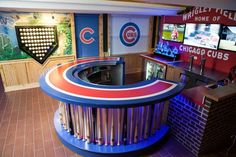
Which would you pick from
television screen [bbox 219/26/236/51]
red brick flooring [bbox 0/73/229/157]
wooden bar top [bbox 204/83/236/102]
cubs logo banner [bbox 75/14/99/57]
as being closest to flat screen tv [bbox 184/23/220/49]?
television screen [bbox 219/26/236/51]

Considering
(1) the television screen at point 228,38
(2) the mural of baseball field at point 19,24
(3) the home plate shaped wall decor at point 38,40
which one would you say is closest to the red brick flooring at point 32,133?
(2) the mural of baseball field at point 19,24

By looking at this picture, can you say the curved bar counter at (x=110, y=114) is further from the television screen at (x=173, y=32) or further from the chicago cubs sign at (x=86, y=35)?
the chicago cubs sign at (x=86, y=35)

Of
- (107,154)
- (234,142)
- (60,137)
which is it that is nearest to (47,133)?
(60,137)

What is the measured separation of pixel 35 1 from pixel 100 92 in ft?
8.91

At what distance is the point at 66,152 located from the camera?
2.80m

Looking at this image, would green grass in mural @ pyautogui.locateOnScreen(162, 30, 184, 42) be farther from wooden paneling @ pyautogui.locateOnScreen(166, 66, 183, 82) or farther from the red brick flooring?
the red brick flooring

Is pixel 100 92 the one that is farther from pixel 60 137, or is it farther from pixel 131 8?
pixel 131 8

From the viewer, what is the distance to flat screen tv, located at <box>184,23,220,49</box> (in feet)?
13.8

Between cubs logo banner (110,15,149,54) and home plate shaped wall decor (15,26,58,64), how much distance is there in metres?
2.26

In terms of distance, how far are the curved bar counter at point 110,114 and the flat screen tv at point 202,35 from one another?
2331 millimetres

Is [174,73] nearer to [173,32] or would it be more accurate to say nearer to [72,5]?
[173,32]

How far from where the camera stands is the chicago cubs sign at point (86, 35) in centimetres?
586

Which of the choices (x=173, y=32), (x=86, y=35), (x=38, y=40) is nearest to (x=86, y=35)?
(x=86, y=35)

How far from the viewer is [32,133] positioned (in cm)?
324
